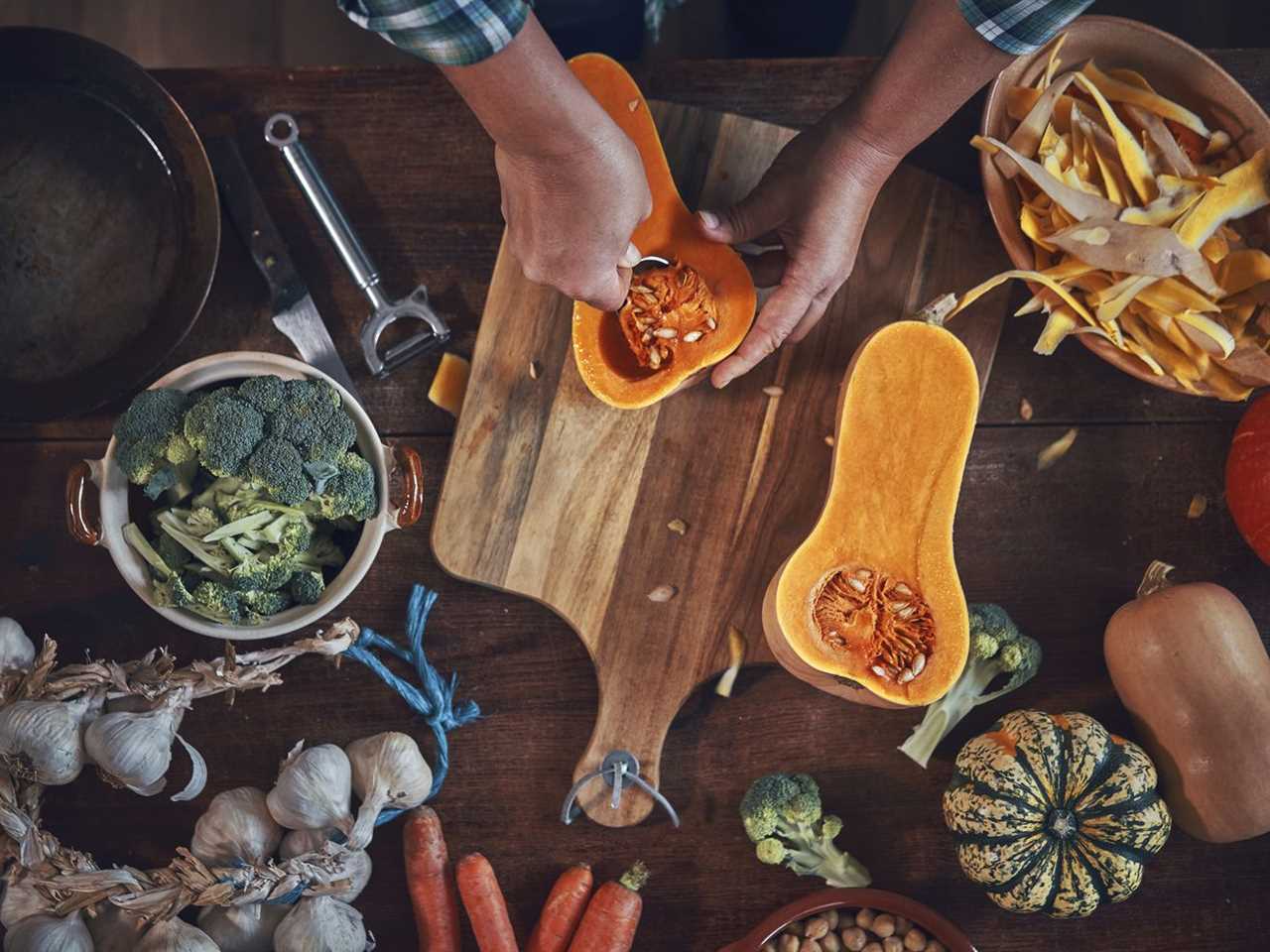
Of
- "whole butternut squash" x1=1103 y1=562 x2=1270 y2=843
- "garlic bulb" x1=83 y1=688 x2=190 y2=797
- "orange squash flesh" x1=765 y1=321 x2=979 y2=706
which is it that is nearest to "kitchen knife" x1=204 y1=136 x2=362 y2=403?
"garlic bulb" x1=83 y1=688 x2=190 y2=797

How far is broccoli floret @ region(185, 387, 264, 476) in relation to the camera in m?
1.29

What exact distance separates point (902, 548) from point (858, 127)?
0.52m

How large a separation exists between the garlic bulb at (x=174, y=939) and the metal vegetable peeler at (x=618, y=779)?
0.49 meters

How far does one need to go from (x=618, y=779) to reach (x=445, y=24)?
993 mm

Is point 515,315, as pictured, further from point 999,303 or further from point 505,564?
point 999,303

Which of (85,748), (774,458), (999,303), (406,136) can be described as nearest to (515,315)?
(406,136)

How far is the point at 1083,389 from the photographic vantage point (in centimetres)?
157

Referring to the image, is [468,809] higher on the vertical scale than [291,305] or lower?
lower

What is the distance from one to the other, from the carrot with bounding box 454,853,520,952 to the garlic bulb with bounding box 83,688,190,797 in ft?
1.41

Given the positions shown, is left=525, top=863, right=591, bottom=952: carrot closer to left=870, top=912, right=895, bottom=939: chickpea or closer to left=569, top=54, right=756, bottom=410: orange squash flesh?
left=870, top=912, right=895, bottom=939: chickpea

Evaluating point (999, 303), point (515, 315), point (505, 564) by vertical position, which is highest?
point (999, 303)

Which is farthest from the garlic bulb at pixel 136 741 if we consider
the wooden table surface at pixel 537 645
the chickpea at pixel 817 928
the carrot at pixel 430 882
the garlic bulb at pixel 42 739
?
the chickpea at pixel 817 928

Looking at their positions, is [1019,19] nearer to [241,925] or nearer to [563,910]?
[563,910]

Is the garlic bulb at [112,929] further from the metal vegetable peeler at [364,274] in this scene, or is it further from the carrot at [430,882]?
the metal vegetable peeler at [364,274]
